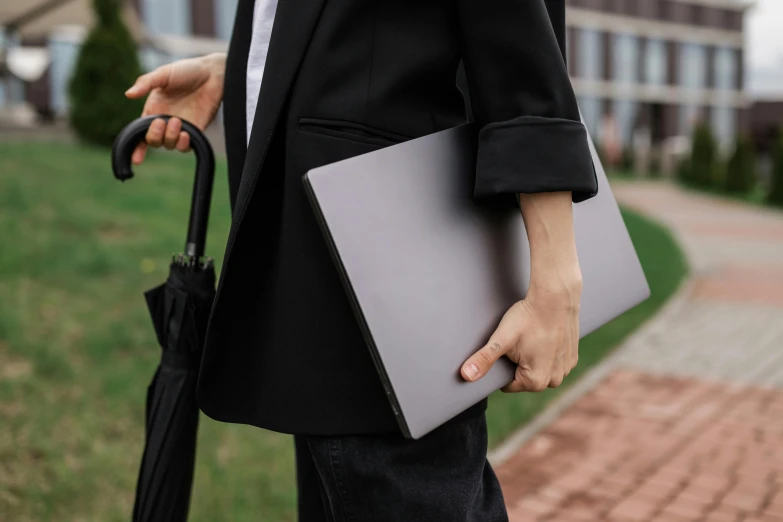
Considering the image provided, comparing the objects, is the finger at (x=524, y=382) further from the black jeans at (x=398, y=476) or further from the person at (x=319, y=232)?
the black jeans at (x=398, y=476)

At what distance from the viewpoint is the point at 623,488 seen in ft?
10.6

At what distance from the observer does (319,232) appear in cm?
109

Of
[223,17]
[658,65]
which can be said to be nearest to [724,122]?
[658,65]

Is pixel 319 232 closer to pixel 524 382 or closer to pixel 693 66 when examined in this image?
pixel 524 382

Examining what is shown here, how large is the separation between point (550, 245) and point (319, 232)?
32 cm

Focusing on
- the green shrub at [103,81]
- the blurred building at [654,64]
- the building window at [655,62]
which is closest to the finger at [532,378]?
the green shrub at [103,81]

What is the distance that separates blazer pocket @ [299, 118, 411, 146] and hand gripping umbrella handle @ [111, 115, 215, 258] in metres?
0.42

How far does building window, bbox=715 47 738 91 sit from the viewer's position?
46.5 meters

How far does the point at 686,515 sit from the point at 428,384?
96.5 inches

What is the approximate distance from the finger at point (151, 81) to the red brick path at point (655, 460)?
7.22ft

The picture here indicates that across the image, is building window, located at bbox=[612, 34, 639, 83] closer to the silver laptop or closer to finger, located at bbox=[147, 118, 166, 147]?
finger, located at bbox=[147, 118, 166, 147]

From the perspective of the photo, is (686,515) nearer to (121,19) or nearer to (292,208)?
(292,208)

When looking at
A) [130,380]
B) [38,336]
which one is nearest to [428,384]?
[130,380]

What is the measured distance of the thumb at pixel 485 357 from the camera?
1005 mm
